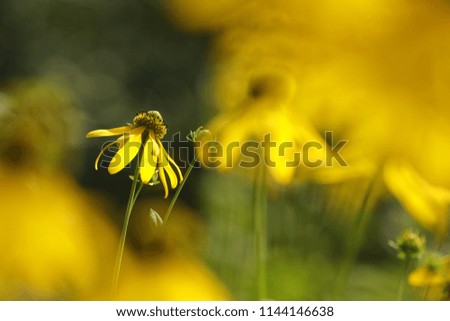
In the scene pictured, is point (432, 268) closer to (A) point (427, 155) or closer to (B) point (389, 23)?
(A) point (427, 155)

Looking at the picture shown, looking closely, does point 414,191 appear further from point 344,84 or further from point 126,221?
point 126,221

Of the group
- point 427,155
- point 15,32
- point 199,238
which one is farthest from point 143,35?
point 427,155

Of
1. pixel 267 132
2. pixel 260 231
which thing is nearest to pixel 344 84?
pixel 267 132

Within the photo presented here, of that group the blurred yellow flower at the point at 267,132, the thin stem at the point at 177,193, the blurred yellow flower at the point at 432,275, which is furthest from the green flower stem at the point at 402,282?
the thin stem at the point at 177,193

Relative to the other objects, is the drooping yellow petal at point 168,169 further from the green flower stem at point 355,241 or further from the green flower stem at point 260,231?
the green flower stem at point 355,241

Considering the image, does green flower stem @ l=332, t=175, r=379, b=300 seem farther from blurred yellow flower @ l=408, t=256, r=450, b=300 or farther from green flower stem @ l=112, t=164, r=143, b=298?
green flower stem @ l=112, t=164, r=143, b=298

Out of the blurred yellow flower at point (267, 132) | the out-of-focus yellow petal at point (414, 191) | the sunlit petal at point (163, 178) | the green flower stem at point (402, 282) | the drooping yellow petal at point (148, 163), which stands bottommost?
the green flower stem at point (402, 282)
